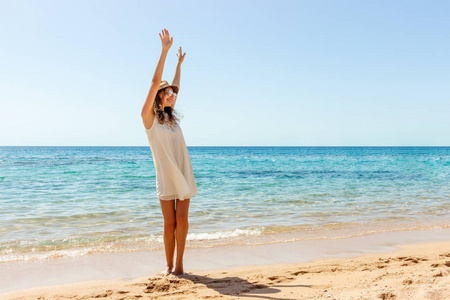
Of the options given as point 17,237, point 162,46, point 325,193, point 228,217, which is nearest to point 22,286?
point 17,237

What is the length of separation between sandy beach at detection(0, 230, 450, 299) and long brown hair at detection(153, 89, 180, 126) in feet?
5.50

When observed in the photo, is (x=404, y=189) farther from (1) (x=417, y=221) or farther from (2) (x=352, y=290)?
(2) (x=352, y=290)

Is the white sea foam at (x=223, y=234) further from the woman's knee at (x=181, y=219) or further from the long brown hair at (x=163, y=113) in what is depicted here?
the long brown hair at (x=163, y=113)

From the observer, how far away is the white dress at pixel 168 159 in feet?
12.6

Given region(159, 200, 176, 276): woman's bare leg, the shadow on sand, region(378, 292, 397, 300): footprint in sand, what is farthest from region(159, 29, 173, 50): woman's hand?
region(378, 292, 397, 300): footprint in sand

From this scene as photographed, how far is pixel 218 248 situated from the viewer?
541 centimetres

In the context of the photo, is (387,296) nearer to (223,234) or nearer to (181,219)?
(181,219)

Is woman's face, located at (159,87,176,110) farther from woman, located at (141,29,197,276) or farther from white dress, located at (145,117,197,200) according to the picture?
white dress, located at (145,117,197,200)

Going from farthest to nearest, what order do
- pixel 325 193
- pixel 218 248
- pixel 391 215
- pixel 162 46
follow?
pixel 325 193, pixel 391 215, pixel 218 248, pixel 162 46

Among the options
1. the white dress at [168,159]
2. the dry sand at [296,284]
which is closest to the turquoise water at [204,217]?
the dry sand at [296,284]

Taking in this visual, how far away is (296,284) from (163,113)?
221 cm

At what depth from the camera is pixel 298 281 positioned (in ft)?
12.3

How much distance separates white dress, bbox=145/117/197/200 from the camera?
384 cm

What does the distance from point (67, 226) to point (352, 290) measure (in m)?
5.51
